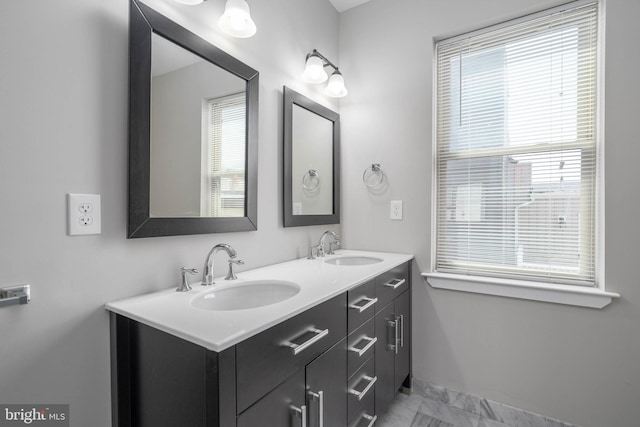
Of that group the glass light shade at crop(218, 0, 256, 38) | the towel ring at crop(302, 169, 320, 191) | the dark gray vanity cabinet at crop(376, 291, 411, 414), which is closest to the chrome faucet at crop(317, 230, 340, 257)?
the towel ring at crop(302, 169, 320, 191)

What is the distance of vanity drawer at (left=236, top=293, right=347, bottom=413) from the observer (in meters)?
0.80

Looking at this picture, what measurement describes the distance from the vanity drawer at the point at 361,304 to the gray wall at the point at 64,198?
713mm

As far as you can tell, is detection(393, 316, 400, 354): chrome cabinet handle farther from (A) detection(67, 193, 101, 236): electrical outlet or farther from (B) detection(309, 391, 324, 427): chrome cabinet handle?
(A) detection(67, 193, 101, 236): electrical outlet

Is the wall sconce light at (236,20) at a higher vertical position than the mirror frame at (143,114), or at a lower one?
higher

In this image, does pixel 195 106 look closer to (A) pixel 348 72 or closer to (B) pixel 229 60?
(B) pixel 229 60

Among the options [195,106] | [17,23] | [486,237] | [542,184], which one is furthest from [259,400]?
[542,184]

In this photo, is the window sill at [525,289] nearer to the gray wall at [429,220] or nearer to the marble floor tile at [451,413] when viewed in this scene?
the gray wall at [429,220]

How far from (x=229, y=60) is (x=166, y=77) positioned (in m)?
0.33

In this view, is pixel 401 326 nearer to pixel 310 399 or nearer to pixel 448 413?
pixel 448 413

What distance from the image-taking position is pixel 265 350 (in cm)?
85

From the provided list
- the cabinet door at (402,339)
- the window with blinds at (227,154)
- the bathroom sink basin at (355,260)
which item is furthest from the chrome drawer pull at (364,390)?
the window with blinds at (227,154)

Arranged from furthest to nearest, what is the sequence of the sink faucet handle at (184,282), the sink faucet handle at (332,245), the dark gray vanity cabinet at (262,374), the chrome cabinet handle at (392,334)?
1. the sink faucet handle at (332,245)
2. the chrome cabinet handle at (392,334)
3. the sink faucet handle at (184,282)
4. the dark gray vanity cabinet at (262,374)

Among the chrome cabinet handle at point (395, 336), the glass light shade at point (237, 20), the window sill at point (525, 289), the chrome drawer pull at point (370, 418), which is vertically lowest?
the chrome drawer pull at point (370, 418)

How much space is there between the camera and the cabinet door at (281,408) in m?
0.82
